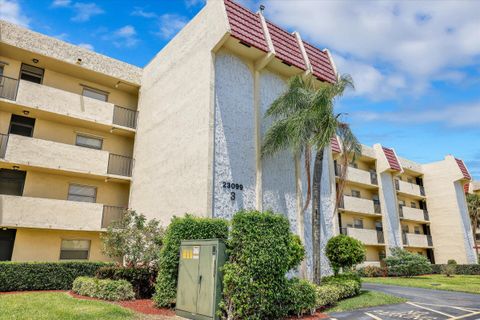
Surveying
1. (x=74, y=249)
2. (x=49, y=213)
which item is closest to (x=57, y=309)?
(x=49, y=213)

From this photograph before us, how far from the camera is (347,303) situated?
13609 mm

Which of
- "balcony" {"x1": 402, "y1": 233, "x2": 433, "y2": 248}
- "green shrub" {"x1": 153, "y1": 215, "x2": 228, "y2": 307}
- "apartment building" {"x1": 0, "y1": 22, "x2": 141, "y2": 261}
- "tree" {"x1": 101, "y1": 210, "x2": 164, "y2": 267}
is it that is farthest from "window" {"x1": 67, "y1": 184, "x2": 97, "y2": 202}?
"balcony" {"x1": 402, "y1": 233, "x2": 433, "y2": 248}

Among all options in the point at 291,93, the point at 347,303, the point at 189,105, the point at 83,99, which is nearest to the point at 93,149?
the point at 83,99

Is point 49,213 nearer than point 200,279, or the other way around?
point 200,279

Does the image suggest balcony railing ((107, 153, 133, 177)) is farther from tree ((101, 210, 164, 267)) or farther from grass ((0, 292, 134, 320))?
grass ((0, 292, 134, 320))

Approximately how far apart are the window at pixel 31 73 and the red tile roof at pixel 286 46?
1408cm

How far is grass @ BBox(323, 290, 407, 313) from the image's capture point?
505 inches

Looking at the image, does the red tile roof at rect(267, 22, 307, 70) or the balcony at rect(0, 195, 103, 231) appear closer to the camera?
the balcony at rect(0, 195, 103, 231)

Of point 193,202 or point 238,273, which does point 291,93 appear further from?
point 238,273

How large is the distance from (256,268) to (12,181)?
15.4 meters

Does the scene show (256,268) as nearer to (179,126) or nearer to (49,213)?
(179,126)

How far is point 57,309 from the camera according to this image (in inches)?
408

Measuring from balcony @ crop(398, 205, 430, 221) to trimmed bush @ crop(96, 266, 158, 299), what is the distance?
30819mm

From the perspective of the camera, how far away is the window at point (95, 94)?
2158 centimetres
